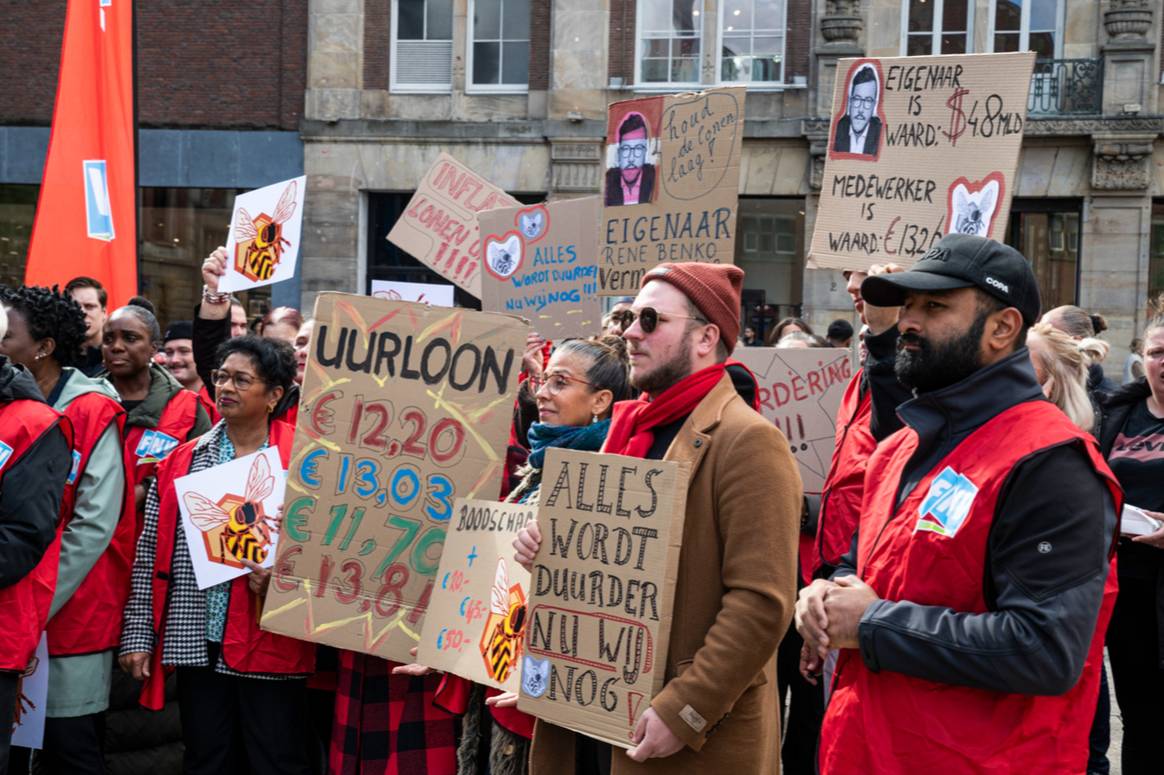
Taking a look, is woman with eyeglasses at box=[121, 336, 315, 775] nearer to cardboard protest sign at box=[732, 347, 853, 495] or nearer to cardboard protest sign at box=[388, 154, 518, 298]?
cardboard protest sign at box=[732, 347, 853, 495]

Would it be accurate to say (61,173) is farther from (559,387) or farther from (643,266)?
(559,387)

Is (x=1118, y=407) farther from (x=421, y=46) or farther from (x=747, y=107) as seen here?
(x=421, y=46)

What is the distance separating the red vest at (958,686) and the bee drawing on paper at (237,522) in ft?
8.00

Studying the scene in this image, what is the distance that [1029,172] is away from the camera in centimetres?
1656

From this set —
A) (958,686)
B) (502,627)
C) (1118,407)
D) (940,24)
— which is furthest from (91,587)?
(940,24)

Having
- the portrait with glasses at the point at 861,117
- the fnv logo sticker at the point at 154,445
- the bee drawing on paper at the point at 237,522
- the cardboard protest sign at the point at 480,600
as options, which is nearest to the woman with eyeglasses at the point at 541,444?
the cardboard protest sign at the point at 480,600

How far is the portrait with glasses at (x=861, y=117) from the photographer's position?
216 inches

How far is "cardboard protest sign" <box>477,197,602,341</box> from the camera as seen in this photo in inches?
259

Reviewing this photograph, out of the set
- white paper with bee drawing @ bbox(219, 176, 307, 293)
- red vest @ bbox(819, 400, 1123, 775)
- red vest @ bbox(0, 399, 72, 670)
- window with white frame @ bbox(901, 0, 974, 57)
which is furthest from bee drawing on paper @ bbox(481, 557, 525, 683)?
window with white frame @ bbox(901, 0, 974, 57)

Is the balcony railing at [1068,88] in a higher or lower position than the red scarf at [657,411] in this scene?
higher

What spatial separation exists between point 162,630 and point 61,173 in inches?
180

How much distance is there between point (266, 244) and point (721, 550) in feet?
14.4

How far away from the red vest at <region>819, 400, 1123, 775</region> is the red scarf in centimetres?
64

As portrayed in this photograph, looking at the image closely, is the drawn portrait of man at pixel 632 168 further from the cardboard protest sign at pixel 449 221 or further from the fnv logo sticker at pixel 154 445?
the fnv logo sticker at pixel 154 445
